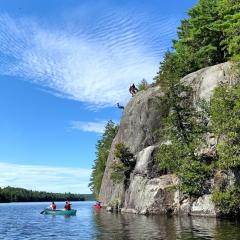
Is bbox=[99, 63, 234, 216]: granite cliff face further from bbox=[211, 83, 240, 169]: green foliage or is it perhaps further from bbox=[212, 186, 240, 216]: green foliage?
bbox=[211, 83, 240, 169]: green foliage

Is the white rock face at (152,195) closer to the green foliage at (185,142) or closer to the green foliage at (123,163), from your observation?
the green foliage at (185,142)

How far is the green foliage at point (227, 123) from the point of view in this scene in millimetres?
43000

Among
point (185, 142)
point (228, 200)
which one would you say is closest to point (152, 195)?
point (185, 142)

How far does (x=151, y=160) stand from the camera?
60094mm

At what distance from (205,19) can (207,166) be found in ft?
93.2

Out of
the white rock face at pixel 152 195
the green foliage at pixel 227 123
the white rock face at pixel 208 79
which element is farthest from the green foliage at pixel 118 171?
the green foliage at pixel 227 123

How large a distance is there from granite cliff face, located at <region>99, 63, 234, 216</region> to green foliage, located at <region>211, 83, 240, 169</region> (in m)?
4.61

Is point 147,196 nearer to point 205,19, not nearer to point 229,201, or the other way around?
point 229,201

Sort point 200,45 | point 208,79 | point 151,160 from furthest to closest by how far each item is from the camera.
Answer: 1. point 200,45
2. point 151,160
3. point 208,79

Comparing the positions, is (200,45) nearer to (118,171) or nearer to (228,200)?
(118,171)

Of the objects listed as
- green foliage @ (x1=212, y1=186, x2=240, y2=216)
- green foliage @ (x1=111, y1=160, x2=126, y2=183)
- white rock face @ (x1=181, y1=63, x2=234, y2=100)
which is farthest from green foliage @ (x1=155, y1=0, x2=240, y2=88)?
green foliage @ (x1=212, y1=186, x2=240, y2=216)

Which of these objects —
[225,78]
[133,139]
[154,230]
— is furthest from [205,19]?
[154,230]

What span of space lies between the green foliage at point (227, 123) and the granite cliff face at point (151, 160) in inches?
181

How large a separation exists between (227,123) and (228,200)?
7229 millimetres
